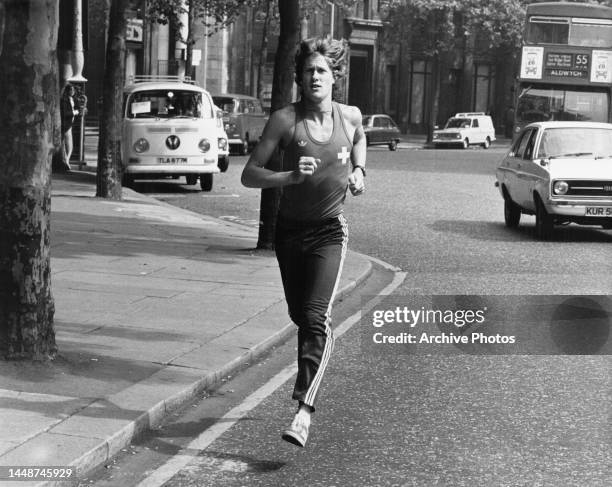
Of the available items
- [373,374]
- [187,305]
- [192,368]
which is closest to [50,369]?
[192,368]

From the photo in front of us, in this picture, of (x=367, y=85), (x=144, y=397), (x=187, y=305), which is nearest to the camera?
(x=144, y=397)

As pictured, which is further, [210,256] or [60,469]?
[210,256]

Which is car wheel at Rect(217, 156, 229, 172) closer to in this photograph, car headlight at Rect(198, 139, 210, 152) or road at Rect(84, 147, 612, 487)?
car headlight at Rect(198, 139, 210, 152)

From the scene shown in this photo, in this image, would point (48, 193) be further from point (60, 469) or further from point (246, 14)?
point (246, 14)

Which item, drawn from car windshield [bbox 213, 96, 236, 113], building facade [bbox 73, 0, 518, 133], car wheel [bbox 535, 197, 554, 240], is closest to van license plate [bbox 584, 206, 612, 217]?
car wheel [bbox 535, 197, 554, 240]

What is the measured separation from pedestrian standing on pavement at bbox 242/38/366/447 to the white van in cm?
1751

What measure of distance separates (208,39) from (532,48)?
26.5 meters

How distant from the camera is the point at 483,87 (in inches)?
2881

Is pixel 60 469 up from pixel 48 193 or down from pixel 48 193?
down

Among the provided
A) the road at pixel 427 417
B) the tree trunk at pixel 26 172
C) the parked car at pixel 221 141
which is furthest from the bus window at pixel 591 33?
the tree trunk at pixel 26 172

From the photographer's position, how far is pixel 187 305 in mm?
10008

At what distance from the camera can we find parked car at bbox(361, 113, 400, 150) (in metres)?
51.4

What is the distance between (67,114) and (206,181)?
2.91 m

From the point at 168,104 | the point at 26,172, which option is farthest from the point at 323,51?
the point at 168,104
